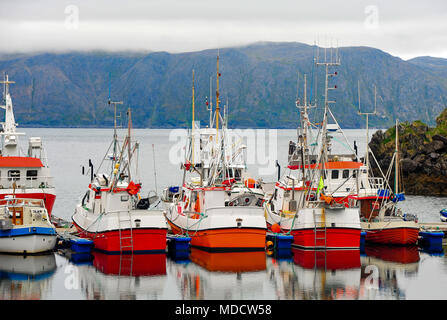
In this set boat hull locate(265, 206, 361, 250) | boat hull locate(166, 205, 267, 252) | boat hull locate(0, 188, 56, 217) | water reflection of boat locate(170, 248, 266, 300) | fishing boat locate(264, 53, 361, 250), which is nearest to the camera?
water reflection of boat locate(170, 248, 266, 300)

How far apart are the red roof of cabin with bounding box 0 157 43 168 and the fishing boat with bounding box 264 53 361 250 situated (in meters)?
15.9

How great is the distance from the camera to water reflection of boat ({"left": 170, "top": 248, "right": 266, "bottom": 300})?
32594 mm

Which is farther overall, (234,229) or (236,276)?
(234,229)

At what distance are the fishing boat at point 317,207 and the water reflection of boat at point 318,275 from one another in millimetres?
722

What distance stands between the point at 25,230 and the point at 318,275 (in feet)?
48.0

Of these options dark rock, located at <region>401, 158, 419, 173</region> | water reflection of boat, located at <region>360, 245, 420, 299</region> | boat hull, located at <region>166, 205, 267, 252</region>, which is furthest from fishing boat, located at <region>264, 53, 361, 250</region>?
dark rock, located at <region>401, 158, 419, 173</region>

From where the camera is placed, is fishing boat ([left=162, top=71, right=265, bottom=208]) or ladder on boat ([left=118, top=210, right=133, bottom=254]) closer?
ladder on boat ([left=118, top=210, right=133, bottom=254])

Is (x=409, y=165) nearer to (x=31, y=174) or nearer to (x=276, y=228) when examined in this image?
(x=276, y=228)

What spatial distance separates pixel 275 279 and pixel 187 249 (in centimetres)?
704

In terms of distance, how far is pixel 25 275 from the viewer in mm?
35156

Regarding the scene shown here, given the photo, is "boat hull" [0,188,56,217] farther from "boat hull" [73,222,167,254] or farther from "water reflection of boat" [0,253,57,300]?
"boat hull" [73,222,167,254]

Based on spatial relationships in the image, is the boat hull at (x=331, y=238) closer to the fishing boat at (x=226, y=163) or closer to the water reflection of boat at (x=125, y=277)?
the fishing boat at (x=226, y=163)

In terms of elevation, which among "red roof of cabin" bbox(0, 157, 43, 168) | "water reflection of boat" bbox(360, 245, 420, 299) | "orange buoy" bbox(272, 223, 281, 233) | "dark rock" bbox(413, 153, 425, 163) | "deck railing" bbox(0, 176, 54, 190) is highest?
"red roof of cabin" bbox(0, 157, 43, 168)

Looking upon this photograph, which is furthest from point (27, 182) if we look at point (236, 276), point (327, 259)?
point (327, 259)
